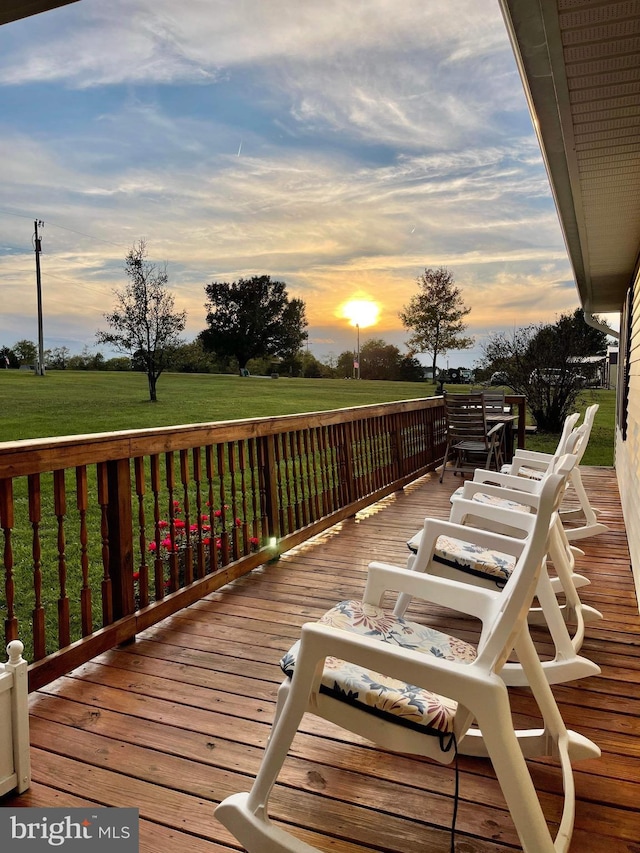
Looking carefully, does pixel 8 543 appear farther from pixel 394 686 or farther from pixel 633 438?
pixel 633 438

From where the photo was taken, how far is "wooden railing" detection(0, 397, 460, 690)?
2.26 metres

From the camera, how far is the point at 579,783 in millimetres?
1808

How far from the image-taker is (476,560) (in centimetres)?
257

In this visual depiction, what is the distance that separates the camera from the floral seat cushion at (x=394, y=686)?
4.64ft

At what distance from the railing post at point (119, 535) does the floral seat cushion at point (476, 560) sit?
4.16 ft

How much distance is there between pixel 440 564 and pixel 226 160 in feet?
79.8

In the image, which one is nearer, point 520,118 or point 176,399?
point 176,399

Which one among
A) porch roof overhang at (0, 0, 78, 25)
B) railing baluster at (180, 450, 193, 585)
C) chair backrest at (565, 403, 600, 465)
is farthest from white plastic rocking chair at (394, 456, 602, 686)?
porch roof overhang at (0, 0, 78, 25)

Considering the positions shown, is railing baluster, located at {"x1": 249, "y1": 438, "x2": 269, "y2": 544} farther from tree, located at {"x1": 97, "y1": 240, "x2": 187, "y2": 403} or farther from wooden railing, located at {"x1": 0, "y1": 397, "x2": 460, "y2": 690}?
tree, located at {"x1": 97, "y1": 240, "x2": 187, "y2": 403}

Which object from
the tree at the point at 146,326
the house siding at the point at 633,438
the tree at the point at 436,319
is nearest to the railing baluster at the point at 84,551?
the house siding at the point at 633,438

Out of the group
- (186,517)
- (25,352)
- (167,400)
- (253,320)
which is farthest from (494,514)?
(253,320)

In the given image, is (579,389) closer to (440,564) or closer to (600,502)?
→ (600,502)

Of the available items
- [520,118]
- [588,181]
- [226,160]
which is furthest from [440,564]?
[226,160]

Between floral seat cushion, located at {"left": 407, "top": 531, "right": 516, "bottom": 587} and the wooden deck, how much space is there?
44 cm
